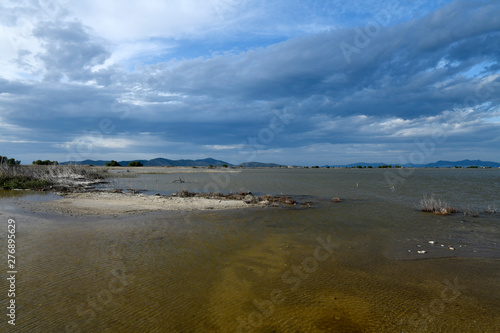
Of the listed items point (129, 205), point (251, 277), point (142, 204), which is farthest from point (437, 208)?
point (129, 205)

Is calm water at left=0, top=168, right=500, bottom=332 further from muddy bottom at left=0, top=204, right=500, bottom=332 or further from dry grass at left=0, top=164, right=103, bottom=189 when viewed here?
dry grass at left=0, top=164, right=103, bottom=189

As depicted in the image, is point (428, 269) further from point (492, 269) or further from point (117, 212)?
point (117, 212)

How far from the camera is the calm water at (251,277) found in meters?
5.66

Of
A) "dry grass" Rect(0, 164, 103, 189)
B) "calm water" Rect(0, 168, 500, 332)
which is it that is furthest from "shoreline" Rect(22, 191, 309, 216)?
"dry grass" Rect(0, 164, 103, 189)

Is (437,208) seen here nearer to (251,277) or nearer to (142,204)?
(251,277)

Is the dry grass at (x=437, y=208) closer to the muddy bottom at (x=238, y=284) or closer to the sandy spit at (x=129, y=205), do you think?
the muddy bottom at (x=238, y=284)

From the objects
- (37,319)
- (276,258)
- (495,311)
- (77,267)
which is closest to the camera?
(37,319)

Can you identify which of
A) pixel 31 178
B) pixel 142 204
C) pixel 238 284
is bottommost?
pixel 238 284

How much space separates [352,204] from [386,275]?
14280 mm

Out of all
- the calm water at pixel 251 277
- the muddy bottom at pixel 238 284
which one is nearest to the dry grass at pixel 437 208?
the calm water at pixel 251 277

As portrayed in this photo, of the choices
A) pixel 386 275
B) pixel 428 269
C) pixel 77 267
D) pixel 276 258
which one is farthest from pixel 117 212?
pixel 428 269

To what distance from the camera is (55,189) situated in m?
28.6

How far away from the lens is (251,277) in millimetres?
7816

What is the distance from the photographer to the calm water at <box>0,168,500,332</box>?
5.66 meters
